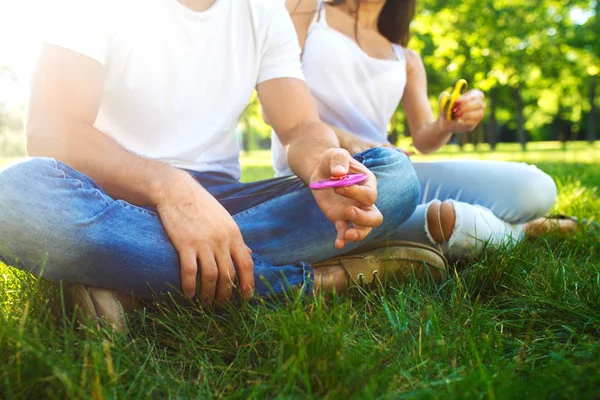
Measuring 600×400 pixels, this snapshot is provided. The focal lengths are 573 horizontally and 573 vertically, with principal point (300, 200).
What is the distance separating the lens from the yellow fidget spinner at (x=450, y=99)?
8.57 feet

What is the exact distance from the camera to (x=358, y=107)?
294cm

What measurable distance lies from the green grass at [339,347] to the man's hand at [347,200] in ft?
0.73

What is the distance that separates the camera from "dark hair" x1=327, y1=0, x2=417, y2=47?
3209mm

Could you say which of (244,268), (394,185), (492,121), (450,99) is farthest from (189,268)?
(492,121)

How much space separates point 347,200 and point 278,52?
2.65 ft

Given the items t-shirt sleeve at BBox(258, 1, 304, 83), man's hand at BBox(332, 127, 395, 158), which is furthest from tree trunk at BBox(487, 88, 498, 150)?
t-shirt sleeve at BBox(258, 1, 304, 83)

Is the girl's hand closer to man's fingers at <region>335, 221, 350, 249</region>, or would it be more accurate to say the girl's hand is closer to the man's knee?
the man's knee

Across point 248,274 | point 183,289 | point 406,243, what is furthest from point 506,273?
point 183,289

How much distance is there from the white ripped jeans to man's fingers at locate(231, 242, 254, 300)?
89cm

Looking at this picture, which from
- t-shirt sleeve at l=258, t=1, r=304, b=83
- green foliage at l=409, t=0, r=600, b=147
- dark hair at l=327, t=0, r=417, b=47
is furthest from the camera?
green foliage at l=409, t=0, r=600, b=147

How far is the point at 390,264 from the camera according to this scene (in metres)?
2.06

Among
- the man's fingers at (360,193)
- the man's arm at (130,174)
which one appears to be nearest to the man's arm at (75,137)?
the man's arm at (130,174)

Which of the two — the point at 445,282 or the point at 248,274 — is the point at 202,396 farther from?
the point at 445,282

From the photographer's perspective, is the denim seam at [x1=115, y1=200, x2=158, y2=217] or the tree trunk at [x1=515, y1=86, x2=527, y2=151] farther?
the tree trunk at [x1=515, y1=86, x2=527, y2=151]
